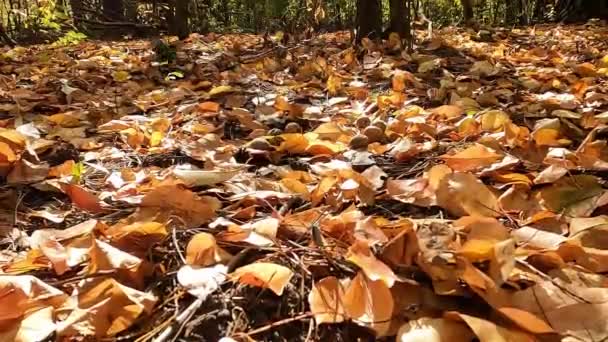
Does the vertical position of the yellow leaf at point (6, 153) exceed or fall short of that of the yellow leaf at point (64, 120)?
it exceeds it

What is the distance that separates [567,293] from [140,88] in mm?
2219

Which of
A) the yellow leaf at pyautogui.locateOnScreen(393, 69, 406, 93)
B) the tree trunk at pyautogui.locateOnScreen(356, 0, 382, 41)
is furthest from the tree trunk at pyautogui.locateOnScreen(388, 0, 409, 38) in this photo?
the yellow leaf at pyautogui.locateOnScreen(393, 69, 406, 93)

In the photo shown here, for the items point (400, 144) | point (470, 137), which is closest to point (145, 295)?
point (400, 144)

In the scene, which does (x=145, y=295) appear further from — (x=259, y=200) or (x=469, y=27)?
(x=469, y=27)

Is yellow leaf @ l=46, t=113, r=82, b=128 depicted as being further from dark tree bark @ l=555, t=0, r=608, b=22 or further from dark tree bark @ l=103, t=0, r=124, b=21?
dark tree bark @ l=103, t=0, r=124, b=21

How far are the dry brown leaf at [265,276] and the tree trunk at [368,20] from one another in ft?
10.1

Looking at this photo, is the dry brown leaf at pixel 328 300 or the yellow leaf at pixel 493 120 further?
the yellow leaf at pixel 493 120

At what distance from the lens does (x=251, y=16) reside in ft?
27.3

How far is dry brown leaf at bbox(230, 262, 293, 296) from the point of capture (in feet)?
2.78

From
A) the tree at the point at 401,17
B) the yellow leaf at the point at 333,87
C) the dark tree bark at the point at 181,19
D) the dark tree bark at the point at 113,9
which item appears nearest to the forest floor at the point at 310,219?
the yellow leaf at the point at 333,87

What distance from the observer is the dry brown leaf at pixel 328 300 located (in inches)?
31.6

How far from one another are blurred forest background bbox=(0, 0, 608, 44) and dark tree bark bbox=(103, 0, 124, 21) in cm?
1

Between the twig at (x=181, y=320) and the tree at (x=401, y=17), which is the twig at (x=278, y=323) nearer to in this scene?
the twig at (x=181, y=320)

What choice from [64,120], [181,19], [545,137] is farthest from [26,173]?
[181,19]
